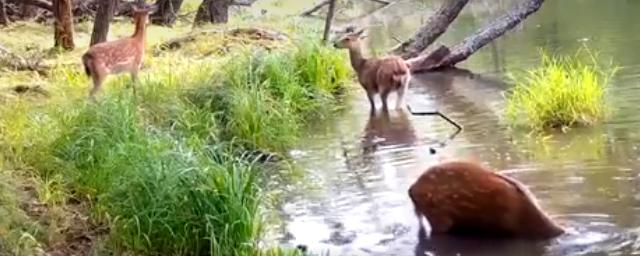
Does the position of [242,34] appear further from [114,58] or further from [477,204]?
[477,204]

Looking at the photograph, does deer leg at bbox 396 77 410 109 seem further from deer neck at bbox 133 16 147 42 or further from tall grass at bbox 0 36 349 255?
deer neck at bbox 133 16 147 42

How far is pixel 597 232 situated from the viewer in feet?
24.0

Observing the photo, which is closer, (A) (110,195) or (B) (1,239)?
(B) (1,239)

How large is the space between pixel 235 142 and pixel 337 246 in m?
3.33

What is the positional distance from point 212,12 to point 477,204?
16813 millimetres

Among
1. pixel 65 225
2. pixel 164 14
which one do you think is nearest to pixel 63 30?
pixel 164 14

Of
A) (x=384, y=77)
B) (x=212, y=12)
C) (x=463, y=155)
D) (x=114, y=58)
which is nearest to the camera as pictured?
(x=463, y=155)

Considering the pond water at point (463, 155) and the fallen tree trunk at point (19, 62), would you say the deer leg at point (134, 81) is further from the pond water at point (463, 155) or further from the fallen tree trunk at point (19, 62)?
the fallen tree trunk at point (19, 62)

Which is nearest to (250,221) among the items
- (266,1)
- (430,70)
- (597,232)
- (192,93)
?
(597,232)

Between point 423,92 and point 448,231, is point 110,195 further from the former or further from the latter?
A: point 423,92

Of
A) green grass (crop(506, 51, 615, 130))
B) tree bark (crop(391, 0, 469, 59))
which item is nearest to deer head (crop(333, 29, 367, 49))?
tree bark (crop(391, 0, 469, 59))

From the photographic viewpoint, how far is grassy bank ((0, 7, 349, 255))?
688cm

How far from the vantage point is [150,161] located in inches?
285

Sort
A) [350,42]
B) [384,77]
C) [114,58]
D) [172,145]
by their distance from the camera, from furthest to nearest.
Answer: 1. [350,42]
2. [384,77]
3. [114,58]
4. [172,145]
